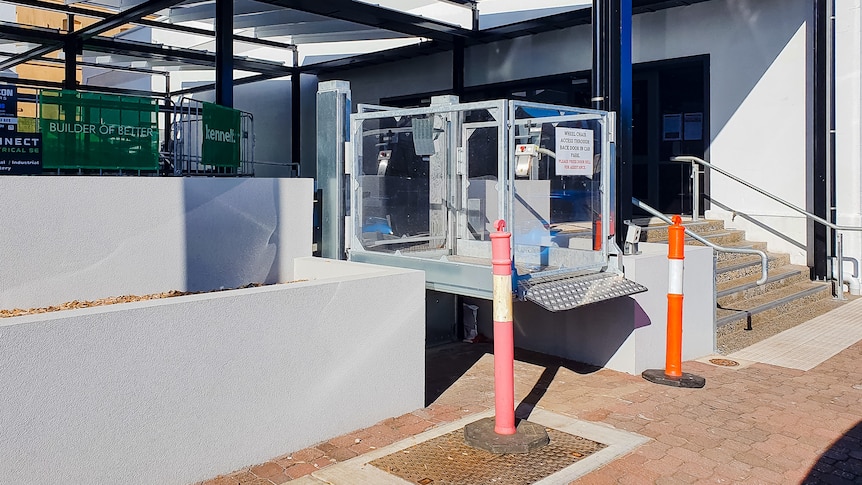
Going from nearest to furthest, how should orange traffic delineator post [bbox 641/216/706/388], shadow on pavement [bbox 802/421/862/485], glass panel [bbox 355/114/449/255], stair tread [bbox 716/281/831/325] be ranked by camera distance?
shadow on pavement [bbox 802/421/862/485]
orange traffic delineator post [bbox 641/216/706/388]
glass panel [bbox 355/114/449/255]
stair tread [bbox 716/281/831/325]

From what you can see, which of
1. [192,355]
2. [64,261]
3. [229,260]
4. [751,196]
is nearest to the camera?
[192,355]

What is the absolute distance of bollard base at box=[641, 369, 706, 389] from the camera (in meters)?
5.85

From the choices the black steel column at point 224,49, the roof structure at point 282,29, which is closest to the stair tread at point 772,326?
the roof structure at point 282,29

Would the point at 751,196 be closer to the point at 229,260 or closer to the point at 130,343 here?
the point at 229,260

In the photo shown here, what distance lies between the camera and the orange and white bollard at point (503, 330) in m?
4.37

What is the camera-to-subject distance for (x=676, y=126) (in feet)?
41.3

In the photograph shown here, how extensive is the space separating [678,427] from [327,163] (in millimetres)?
3598

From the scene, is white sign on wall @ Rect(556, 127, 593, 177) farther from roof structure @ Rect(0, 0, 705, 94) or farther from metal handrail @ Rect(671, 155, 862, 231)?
roof structure @ Rect(0, 0, 705, 94)

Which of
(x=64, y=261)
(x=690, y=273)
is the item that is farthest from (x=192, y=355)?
(x=690, y=273)

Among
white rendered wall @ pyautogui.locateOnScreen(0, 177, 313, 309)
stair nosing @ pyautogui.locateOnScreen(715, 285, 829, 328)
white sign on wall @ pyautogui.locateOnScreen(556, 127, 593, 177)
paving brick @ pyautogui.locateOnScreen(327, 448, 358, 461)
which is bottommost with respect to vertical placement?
paving brick @ pyautogui.locateOnScreen(327, 448, 358, 461)

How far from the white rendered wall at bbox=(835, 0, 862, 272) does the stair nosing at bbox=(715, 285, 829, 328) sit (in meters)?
1.02

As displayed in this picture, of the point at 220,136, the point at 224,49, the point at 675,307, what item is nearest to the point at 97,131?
the point at 220,136

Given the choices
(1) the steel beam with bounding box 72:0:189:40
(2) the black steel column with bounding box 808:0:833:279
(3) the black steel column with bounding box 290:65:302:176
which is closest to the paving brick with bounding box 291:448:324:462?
(2) the black steel column with bounding box 808:0:833:279

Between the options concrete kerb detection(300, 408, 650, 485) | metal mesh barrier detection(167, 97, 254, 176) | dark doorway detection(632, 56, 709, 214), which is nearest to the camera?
concrete kerb detection(300, 408, 650, 485)
